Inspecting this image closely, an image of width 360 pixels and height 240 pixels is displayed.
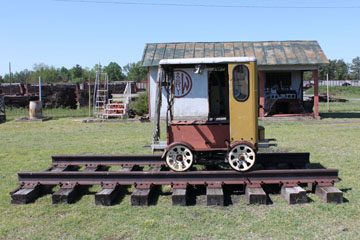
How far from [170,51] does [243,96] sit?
15.5 meters

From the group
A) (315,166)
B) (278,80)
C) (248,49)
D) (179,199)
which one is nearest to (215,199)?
(179,199)

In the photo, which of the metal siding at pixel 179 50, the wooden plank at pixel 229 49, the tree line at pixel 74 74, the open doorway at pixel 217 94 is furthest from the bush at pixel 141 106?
the tree line at pixel 74 74

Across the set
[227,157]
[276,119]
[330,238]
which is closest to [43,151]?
[227,157]

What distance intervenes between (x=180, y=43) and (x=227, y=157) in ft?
54.3

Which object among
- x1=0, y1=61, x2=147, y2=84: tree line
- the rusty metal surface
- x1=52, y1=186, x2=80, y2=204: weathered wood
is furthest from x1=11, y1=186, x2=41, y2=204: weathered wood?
x1=0, y1=61, x2=147, y2=84: tree line

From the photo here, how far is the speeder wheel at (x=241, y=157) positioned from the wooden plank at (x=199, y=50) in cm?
1492

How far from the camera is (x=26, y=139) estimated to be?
13.9 m

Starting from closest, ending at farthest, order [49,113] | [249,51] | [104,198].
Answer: [104,198] → [249,51] → [49,113]

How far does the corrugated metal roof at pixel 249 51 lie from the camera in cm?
2038

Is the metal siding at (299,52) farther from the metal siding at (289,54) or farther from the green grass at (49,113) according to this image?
the green grass at (49,113)

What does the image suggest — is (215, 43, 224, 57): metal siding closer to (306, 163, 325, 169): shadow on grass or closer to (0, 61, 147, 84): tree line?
(306, 163, 325, 169): shadow on grass

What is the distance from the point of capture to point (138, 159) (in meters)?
8.53

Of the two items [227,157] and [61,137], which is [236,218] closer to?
[227,157]

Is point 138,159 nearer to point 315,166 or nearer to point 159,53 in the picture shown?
point 315,166
